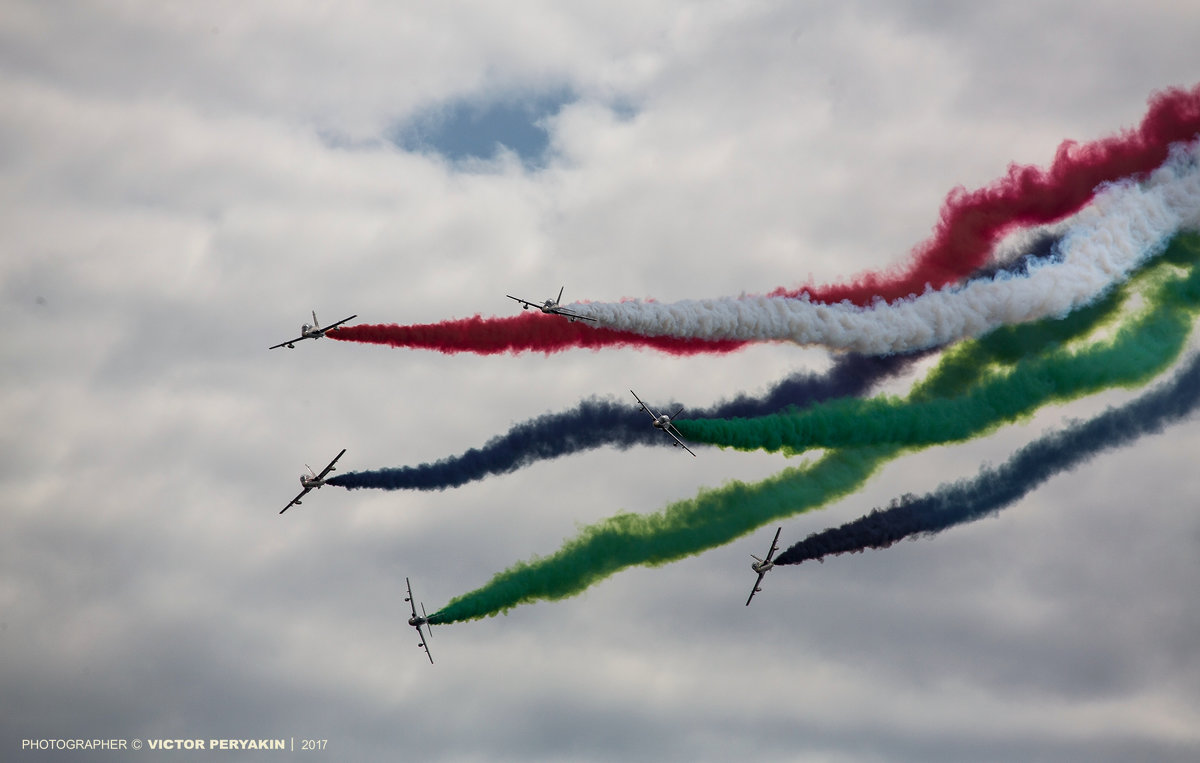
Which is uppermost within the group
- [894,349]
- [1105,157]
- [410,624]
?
[1105,157]

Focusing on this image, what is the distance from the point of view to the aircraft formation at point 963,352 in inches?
4171

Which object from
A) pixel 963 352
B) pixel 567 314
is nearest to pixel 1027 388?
pixel 963 352

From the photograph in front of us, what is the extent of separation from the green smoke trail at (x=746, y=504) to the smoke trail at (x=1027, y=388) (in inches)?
21.6

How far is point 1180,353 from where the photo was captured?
10738cm

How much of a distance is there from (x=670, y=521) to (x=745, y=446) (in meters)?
6.25

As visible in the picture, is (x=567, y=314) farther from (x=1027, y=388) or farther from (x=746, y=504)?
(x=1027, y=388)

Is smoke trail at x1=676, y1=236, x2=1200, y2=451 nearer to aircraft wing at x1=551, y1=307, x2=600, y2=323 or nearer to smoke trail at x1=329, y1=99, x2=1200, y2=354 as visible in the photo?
smoke trail at x1=329, y1=99, x2=1200, y2=354

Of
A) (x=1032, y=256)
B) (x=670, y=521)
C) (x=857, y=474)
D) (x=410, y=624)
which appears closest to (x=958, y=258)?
(x=1032, y=256)

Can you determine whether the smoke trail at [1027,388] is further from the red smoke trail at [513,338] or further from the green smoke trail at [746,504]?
the red smoke trail at [513,338]

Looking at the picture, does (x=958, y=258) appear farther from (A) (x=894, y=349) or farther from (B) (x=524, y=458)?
(B) (x=524, y=458)

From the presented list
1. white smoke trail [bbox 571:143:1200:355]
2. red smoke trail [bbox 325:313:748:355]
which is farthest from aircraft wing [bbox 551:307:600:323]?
white smoke trail [bbox 571:143:1200:355]

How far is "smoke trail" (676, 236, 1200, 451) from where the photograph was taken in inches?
4213

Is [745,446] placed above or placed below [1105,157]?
below

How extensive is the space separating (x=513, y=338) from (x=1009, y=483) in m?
22.7
